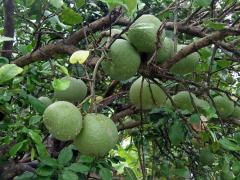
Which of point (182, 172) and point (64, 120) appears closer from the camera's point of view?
point (64, 120)

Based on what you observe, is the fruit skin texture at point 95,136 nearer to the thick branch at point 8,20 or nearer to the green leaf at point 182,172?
the thick branch at point 8,20

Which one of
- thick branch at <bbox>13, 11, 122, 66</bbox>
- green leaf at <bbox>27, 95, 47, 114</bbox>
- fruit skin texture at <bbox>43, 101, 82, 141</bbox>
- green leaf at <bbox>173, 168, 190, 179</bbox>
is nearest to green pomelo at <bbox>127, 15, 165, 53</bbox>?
thick branch at <bbox>13, 11, 122, 66</bbox>

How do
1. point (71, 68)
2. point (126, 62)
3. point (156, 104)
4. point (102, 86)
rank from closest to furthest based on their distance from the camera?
1. point (126, 62)
2. point (156, 104)
3. point (71, 68)
4. point (102, 86)

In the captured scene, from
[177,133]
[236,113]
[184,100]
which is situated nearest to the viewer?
[177,133]

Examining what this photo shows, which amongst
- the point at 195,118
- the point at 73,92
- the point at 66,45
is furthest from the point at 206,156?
the point at 66,45

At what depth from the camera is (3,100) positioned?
140 centimetres

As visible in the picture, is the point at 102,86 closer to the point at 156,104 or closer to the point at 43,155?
the point at 156,104

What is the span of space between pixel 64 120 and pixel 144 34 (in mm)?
371

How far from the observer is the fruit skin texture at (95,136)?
1223mm

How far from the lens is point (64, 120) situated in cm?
120

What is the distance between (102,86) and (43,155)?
2.95 ft

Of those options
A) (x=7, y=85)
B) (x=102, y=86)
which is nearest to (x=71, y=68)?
(x=102, y=86)

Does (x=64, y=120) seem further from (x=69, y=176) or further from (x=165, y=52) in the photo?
(x=165, y=52)

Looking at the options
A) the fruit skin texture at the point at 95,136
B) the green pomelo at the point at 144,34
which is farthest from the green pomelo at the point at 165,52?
the fruit skin texture at the point at 95,136
